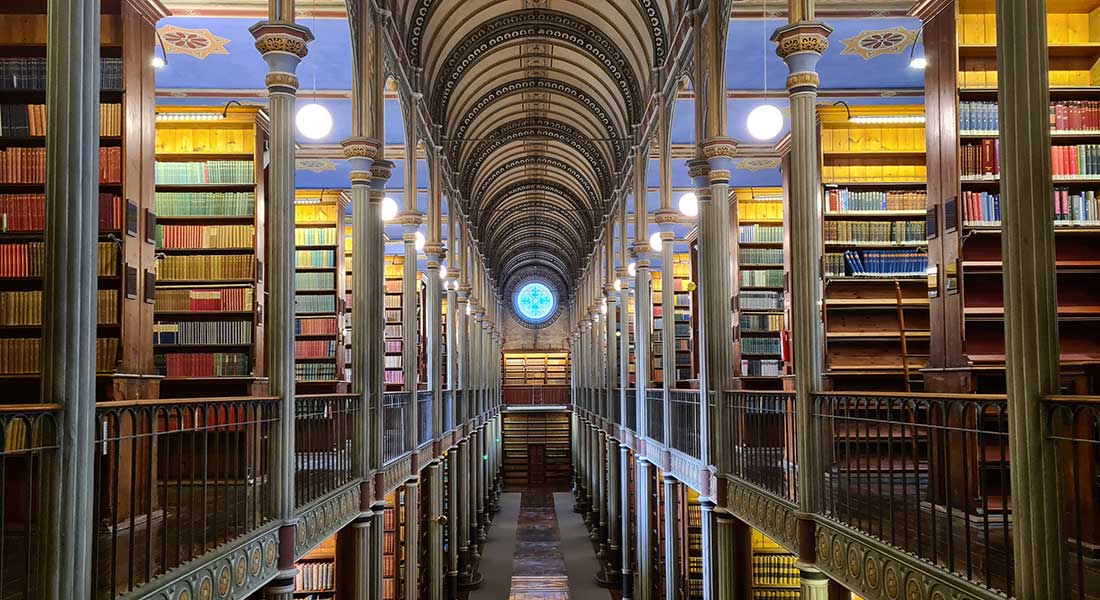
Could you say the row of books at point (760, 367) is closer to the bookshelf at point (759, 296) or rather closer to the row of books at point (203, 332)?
→ the bookshelf at point (759, 296)

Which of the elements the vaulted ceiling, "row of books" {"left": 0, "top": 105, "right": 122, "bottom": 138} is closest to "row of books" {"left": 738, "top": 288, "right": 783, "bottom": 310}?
the vaulted ceiling

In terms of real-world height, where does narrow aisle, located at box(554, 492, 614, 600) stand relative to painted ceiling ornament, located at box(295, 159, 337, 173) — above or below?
below

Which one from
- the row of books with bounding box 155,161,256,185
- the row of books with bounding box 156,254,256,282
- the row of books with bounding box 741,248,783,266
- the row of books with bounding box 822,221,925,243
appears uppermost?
the row of books with bounding box 155,161,256,185

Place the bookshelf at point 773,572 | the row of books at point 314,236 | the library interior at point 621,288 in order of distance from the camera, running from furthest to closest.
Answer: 1. the row of books at point 314,236
2. the bookshelf at point 773,572
3. the library interior at point 621,288

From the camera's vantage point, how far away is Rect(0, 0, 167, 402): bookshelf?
257 inches

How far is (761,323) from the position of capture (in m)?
14.3

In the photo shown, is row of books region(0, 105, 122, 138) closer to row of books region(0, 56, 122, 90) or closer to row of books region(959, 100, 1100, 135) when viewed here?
row of books region(0, 56, 122, 90)

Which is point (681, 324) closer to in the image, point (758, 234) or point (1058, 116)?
point (758, 234)

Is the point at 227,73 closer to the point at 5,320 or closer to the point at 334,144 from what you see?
the point at 334,144

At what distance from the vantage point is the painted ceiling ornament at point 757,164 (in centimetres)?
1407

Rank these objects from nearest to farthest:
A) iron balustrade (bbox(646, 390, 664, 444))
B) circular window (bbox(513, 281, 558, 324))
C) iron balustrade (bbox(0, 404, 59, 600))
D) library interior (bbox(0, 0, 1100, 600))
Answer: iron balustrade (bbox(0, 404, 59, 600)) → library interior (bbox(0, 0, 1100, 600)) → iron balustrade (bbox(646, 390, 664, 444)) → circular window (bbox(513, 281, 558, 324))

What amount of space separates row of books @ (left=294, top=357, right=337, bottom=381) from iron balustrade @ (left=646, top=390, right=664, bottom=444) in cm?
465

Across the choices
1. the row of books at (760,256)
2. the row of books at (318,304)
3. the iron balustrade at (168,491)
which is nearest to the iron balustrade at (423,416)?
the row of books at (318,304)

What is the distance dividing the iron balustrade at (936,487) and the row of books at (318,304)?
8.57 m
